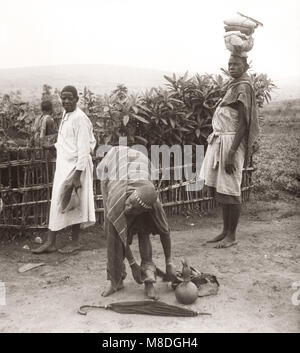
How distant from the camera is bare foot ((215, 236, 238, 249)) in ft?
18.7

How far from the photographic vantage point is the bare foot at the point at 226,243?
5.70 metres

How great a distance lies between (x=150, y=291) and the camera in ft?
13.7

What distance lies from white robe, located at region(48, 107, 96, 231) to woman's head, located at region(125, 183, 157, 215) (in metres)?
1.61

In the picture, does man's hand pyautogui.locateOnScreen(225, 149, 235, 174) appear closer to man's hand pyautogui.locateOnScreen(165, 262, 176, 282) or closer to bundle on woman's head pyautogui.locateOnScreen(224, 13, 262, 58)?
bundle on woman's head pyautogui.locateOnScreen(224, 13, 262, 58)

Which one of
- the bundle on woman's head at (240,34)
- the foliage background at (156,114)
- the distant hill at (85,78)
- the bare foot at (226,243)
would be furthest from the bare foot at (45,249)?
the distant hill at (85,78)

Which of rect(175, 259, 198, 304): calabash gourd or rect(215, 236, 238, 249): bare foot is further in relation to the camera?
rect(215, 236, 238, 249): bare foot

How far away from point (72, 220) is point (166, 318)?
2.17 m

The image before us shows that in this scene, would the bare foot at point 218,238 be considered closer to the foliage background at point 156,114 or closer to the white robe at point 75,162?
the white robe at point 75,162

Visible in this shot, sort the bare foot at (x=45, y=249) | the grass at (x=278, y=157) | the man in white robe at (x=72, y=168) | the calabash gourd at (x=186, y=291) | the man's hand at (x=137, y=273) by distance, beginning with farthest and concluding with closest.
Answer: the grass at (x=278, y=157) < the bare foot at (x=45, y=249) < the man in white robe at (x=72, y=168) < the man's hand at (x=137, y=273) < the calabash gourd at (x=186, y=291)

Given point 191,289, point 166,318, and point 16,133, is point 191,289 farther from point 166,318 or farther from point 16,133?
point 16,133

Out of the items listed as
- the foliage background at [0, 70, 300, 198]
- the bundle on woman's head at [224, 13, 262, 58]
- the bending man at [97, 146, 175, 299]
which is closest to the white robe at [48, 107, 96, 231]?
the foliage background at [0, 70, 300, 198]

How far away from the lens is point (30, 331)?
372 cm

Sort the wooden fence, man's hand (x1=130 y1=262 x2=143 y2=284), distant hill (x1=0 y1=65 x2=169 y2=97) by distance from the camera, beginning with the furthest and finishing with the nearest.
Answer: distant hill (x1=0 y1=65 x2=169 y2=97) < the wooden fence < man's hand (x1=130 y1=262 x2=143 y2=284)
